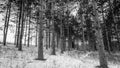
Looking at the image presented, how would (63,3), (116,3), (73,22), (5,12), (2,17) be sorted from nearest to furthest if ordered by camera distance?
1. (116,3)
2. (63,3)
3. (5,12)
4. (2,17)
5. (73,22)

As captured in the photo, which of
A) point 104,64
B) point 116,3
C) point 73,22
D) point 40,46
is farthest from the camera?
point 73,22

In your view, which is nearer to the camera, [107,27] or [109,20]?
[109,20]

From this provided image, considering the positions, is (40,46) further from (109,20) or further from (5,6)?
(109,20)

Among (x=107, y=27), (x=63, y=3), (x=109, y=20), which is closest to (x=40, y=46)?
(x=63, y=3)

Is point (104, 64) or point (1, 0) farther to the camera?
point (1, 0)

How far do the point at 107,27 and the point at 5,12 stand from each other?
21.1 meters

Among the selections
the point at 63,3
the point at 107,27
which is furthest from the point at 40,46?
the point at 107,27

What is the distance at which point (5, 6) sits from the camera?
16.8 m

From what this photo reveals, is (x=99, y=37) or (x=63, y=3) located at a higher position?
(x=63, y=3)

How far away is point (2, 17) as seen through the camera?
2019cm

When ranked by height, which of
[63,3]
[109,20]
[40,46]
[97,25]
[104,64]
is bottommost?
[104,64]

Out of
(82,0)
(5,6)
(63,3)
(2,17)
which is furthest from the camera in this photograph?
(2,17)

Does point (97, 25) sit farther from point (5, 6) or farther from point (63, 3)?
point (5, 6)

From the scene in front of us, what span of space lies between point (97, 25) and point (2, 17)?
20.3 m
